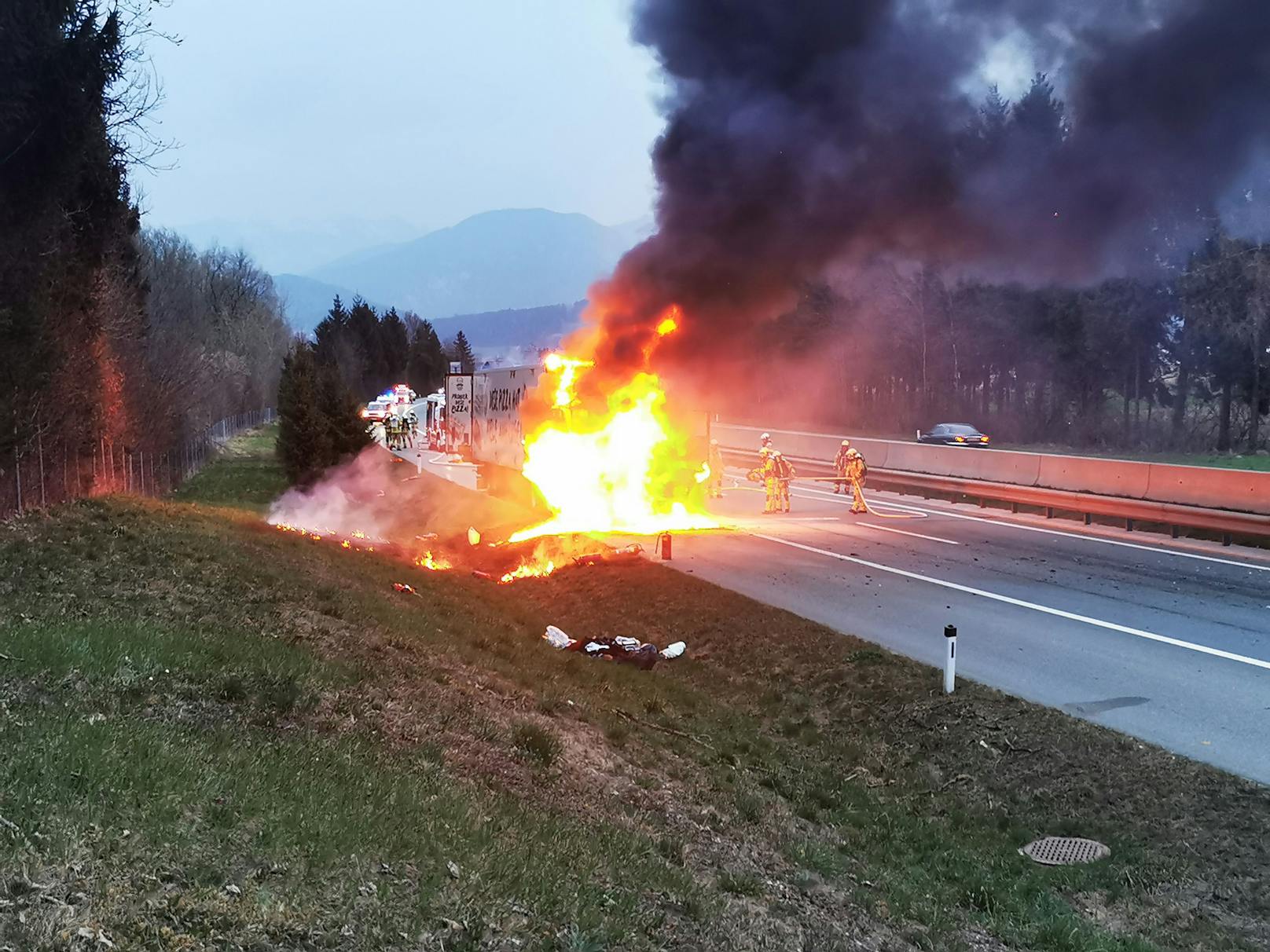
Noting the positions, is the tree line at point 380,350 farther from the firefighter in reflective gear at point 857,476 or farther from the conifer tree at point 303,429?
the firefighter in reflective gear at point 857,476

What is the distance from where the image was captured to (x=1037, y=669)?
9844mm

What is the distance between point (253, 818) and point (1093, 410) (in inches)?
1895

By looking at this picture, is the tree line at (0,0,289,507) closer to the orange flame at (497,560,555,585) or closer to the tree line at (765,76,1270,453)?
the orange flame at (497,560,555,585)

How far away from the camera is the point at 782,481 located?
23109 mm

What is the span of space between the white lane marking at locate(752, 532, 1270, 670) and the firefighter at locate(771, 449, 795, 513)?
17.2 feet

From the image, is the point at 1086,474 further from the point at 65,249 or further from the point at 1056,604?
the point at 65,249

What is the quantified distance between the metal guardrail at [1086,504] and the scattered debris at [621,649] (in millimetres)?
10877

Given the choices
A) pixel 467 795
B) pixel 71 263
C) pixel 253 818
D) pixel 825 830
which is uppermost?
pixel 71 263

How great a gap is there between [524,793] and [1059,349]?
44205 mm

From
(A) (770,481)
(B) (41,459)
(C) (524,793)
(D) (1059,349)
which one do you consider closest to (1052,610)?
(C) (524,793)

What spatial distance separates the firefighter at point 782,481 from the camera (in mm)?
22953

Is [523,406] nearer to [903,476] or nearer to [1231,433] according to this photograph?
[903,476]

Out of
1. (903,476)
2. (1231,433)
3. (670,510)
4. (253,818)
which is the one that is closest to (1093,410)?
(1231,433)

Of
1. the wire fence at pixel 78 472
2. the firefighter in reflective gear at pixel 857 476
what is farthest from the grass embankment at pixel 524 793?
the firefighter in reflective gear at pixel 857 476
